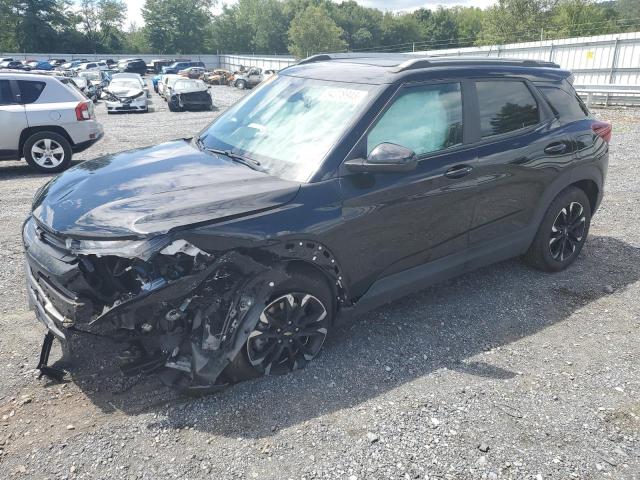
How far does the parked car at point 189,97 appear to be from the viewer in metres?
22.5

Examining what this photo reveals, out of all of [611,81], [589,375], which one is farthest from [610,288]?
[611,81]

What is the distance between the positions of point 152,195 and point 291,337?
48.1 inches

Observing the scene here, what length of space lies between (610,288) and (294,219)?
10.8 feet

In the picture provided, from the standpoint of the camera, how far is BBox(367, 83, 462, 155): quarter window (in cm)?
355

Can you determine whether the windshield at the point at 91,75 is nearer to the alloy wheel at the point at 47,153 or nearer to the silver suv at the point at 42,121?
the silver suv at the point at 42,121

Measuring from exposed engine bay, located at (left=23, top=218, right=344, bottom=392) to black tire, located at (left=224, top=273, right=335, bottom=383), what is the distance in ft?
0.39

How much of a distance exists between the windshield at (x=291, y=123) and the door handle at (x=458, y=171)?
0.81 metres

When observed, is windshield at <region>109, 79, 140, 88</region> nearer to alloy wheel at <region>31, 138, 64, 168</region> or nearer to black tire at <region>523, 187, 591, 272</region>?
alloy wheel at <region>31, 138, 64, 168</region>

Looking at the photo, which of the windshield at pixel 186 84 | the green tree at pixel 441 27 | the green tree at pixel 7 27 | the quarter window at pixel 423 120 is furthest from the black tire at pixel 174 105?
the green tree at pixel 441 27

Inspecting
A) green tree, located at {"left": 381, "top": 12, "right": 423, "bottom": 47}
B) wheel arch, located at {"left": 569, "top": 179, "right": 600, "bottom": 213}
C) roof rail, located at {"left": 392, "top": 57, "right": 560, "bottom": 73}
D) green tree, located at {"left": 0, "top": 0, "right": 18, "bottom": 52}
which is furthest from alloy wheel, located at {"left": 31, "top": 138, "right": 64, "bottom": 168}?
green tree, located at {"left": 381, "top": 12, "right": 423, "bottom": 47}

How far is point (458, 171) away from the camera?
3848 mm

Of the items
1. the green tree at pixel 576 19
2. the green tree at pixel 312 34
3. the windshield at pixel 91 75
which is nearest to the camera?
the windshield at pixel 91 75

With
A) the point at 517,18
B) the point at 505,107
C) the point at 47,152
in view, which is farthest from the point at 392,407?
the point at 517,18

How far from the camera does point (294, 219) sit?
3.13 meters
